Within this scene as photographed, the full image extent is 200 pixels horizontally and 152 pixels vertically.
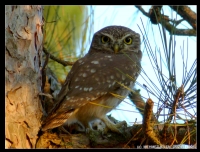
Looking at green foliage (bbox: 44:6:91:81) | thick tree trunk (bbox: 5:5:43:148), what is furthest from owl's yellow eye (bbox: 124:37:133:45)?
thick tree trunk (bbox: 5:5:43:148)

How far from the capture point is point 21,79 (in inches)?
115

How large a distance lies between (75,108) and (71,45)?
134cm

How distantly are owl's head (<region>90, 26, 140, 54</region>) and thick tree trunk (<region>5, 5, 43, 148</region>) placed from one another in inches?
36.8

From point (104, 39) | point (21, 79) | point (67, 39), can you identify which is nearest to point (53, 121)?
point (21, 79)

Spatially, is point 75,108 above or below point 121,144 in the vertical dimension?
above

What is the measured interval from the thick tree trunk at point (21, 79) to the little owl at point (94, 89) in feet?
0.46

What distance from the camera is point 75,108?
3018 millimetres

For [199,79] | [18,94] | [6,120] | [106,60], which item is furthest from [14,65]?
[199,79]

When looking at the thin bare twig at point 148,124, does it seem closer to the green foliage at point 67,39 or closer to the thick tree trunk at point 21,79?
the thick tree trunk at point 21,79

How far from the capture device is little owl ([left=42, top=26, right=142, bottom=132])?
2999 millimetres

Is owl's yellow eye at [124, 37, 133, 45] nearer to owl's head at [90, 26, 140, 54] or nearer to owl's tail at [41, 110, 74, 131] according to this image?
owl's head at [90, 26, 140, 54]

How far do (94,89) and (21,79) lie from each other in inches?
23.4

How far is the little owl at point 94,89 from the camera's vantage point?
2999mm

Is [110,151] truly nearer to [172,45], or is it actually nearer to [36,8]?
[172,45]
